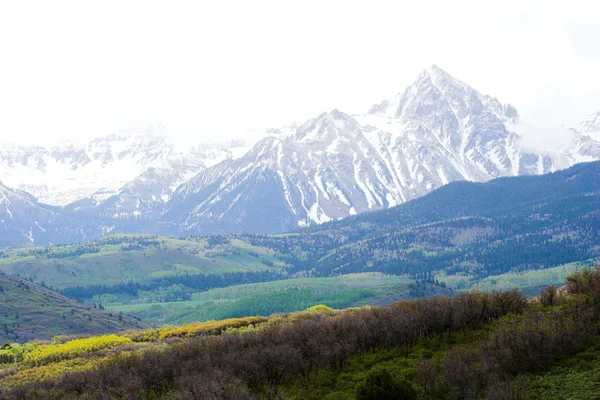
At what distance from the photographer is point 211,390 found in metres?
84.8

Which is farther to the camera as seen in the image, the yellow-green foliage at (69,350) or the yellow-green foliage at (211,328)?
the yellow-green foliage at (211,328)

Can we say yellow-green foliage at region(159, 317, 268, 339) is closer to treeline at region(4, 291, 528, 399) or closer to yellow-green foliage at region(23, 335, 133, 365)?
yellow-green foliage at region(23, 335, 133, 365)

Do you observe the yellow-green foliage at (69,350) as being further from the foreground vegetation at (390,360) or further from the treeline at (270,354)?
the treeline at (270,354)

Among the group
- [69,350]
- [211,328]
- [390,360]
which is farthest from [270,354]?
[69,350]

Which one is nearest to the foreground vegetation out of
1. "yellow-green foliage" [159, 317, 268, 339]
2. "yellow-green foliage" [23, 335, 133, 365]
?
"yellow-green foliage" [23, 335, 133, 365]

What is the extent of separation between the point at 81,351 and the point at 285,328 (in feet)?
202

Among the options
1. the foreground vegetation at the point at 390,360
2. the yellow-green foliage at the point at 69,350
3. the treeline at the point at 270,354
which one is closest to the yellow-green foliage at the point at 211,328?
the yellow-green foliage at the point at 69,350

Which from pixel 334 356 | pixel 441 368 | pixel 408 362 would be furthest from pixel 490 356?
pixel 334 356

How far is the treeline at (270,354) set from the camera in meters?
104

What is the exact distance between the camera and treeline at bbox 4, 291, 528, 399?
103688 mm

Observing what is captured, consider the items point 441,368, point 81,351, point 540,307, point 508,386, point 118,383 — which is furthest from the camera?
point 81,351

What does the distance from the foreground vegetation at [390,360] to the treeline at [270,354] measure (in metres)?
0.21

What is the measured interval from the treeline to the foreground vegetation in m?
0.21

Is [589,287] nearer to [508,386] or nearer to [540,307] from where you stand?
[540,307]
